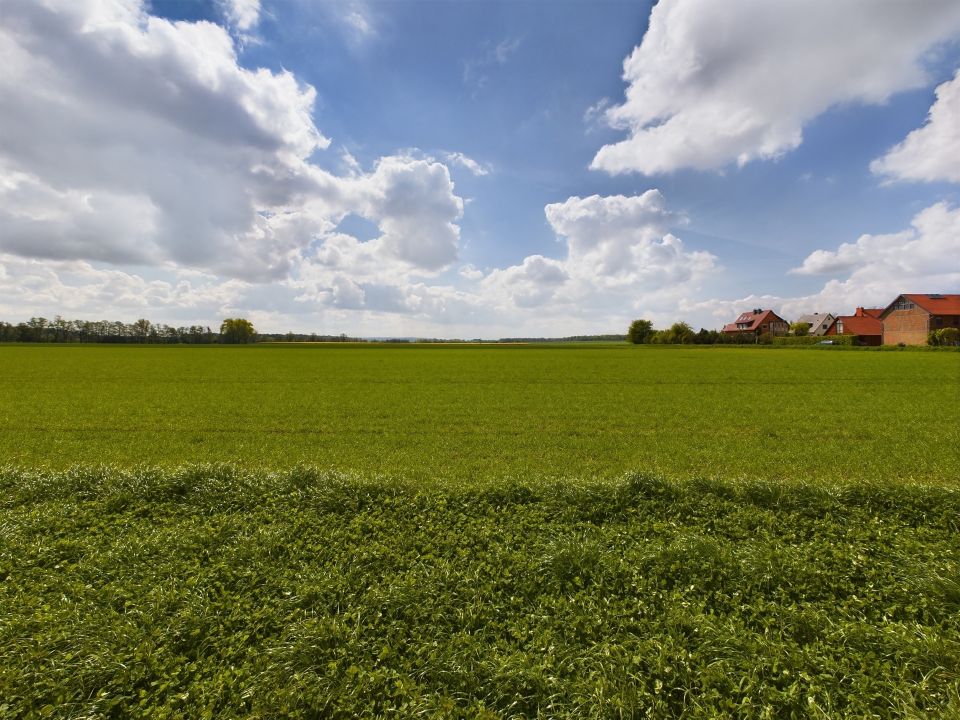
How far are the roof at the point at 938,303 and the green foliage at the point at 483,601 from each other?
92.2 metres

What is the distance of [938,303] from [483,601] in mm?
102287

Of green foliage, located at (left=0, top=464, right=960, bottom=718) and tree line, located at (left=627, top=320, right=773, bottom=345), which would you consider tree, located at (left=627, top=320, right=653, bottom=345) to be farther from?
green foliage, located at (left=0, top=464, right=960, bottom=718)

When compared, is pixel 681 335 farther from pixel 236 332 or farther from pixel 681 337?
pixel 236 332

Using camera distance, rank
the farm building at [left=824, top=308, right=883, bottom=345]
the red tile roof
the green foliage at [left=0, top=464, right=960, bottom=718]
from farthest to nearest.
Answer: the farm building at [left=824, top=308, right=883, bottom=345] → the red tile roof → the green foliage at [left=0, top=464, right=960, bottom=718]

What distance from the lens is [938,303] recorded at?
68188 millimetres

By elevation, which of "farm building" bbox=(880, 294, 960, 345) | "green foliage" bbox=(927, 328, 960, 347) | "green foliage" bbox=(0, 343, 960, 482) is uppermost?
"farm building" bbox=(880, 294, 960, 345)

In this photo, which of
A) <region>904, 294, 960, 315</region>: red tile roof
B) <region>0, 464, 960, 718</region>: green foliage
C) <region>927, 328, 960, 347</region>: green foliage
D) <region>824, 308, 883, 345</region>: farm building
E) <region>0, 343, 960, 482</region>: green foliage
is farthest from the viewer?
<region>824, 308, 883, 345</region>: farm building

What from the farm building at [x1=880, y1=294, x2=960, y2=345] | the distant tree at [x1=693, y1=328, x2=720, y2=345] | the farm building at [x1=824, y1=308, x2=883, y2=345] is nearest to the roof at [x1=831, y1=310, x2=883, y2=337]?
the farm building at [x1=824, y1=308, x2=883, y2=345]

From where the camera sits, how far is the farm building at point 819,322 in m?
102

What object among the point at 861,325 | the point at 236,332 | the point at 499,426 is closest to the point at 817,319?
the point at 861,325

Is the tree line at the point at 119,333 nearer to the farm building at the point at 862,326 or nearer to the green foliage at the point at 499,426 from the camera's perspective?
the green foliage at the point at 499,426

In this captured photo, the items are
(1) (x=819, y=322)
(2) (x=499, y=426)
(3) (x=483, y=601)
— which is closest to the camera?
(3) (x=483, y=601)

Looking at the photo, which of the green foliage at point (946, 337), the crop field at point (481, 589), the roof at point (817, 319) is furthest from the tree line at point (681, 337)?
the crop field at point (481, 589)

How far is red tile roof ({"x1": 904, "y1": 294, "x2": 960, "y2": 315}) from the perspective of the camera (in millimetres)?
66375
